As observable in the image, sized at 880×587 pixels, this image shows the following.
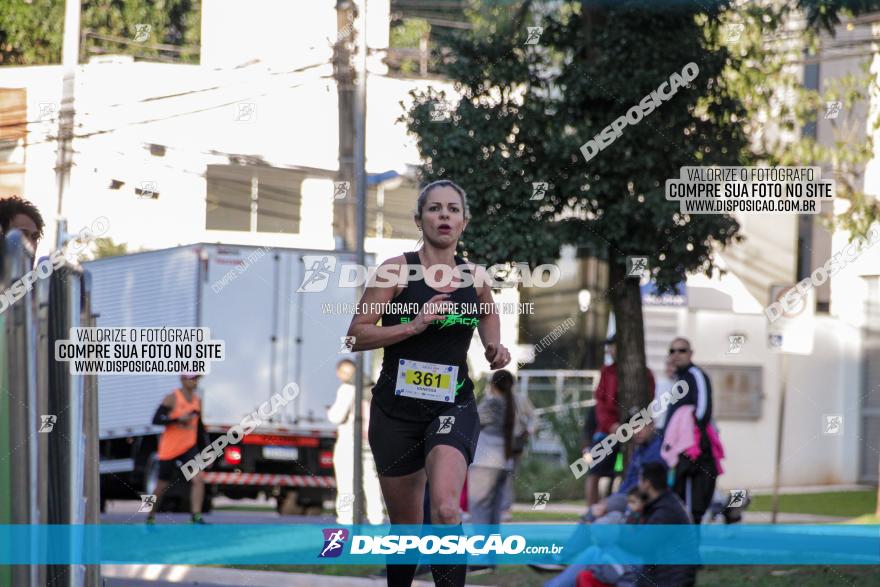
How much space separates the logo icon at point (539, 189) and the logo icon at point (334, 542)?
297cm

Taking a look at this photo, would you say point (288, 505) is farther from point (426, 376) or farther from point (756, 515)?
point (426, 376)

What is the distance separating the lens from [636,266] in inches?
374

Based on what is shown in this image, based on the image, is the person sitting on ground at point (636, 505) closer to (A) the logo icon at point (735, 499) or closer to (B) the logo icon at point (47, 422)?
(A) the logo icon at point (735, 499)

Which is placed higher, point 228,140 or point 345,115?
point 345,115

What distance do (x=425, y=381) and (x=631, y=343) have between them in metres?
4.91

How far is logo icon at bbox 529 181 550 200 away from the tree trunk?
1.04 meters

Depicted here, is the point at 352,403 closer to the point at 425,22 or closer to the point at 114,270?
the point at 114,270

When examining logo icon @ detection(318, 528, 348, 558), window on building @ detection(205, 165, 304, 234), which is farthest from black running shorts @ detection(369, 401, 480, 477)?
window on building @ detection(205, 165, 304, 234)

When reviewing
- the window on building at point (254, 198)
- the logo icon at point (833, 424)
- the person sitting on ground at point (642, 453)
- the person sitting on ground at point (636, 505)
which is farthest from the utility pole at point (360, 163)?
the logo icon at point (833, 424)

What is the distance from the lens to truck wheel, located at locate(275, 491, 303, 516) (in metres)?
13.1

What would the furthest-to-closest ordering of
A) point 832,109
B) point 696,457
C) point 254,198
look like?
point 832,109, point 254,198, point 696,457

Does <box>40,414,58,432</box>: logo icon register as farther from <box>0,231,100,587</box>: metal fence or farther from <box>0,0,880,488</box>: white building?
<box>0,0,880,488</box>: white building

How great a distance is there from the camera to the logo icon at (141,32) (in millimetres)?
9016

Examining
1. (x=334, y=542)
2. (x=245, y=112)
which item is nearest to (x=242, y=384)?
(x=245, y=112)
